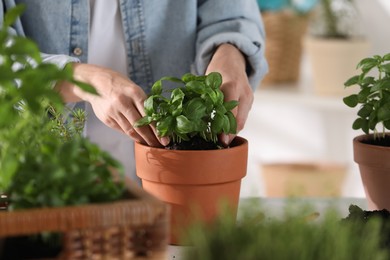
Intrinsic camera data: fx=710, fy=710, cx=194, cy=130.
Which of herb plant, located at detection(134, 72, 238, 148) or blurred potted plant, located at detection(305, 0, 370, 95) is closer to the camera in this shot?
herb plant, located at detection(134, 72, 238, 148)

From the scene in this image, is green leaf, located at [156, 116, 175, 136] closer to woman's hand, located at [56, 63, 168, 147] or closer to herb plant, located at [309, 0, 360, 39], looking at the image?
woman's hand, located at [56, 63, 168, 147]

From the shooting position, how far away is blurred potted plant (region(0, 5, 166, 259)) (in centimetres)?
69

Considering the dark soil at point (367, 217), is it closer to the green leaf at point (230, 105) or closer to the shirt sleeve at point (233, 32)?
the green leaf at point (230, 105)

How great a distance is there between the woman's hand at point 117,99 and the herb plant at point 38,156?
369 mm

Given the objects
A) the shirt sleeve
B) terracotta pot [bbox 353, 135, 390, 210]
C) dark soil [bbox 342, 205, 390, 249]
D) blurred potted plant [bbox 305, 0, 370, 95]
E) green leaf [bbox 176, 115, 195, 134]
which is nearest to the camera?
dark soil [bbox 342, 205, 390, 249]

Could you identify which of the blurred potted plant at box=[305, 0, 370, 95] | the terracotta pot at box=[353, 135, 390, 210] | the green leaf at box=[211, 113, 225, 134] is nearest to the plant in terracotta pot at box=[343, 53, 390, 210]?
the terracotta pot at box=[353, 135, 390, 210]

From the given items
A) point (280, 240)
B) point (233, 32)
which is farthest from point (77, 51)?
point (280, 240)

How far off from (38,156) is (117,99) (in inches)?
17.8

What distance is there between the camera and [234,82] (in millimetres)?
1271

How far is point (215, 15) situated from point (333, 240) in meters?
0.97

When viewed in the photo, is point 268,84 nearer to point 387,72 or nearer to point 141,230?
point 387,72

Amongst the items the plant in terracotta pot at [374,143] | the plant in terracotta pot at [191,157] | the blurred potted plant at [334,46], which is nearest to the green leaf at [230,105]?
the plant in terracotta pot at [191,157]

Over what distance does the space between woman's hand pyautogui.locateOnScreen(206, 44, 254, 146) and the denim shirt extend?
7 cm

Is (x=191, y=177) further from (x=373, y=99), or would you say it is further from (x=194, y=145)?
(x=373, y=99)
